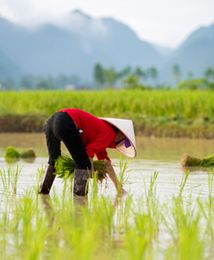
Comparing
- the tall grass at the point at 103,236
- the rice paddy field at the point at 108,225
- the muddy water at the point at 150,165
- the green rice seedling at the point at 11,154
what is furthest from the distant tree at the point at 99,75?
the tall grass at the point at 103,236

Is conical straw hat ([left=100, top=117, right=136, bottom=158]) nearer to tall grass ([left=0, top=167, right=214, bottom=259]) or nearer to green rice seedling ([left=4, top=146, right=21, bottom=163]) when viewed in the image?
tall grass ([left=0, top=167, right=214, bottom=259])

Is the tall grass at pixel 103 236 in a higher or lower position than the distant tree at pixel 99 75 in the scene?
lower

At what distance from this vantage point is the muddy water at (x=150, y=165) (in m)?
7.40

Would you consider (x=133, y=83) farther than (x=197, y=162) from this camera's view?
Yes

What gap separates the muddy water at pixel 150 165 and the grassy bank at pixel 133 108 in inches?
31.6

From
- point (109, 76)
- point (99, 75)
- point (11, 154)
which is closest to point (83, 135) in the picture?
point (11, 154)

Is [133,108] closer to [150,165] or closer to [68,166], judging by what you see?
[150,165]

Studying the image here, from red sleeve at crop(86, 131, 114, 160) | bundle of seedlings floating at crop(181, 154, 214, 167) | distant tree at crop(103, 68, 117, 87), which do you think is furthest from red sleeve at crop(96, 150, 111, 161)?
distant tree at crop(103, 68, 117, 87)

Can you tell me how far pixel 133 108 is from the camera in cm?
1847

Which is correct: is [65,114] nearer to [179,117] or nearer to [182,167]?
[182,167]

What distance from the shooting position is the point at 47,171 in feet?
22.6

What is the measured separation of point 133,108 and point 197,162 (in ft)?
29.0

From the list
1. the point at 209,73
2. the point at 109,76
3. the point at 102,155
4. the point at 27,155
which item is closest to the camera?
the point at 102,155

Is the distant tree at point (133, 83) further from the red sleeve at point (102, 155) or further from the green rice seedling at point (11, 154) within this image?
the red sleeve at point (102, 155)
